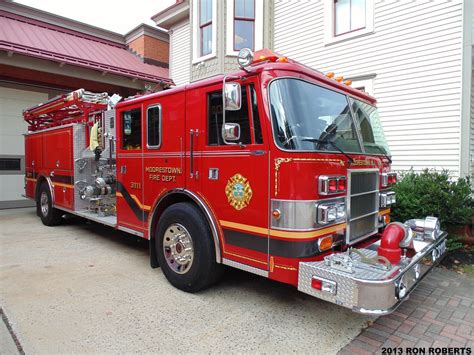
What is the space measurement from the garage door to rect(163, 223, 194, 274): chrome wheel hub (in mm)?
8398

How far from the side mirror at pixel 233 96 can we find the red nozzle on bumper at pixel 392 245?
5.96 ft

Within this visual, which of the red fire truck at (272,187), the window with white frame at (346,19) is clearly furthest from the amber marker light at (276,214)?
the window with white frame at (346,19)

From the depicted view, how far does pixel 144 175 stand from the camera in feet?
15.3

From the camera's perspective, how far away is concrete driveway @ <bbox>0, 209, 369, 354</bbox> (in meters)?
2.92

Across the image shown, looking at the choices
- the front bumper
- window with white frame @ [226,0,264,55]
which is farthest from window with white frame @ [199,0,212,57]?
the front bumper

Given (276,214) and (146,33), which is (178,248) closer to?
(276,214)

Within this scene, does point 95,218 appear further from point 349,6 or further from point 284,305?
point 349,6

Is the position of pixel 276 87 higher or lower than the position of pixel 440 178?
higher

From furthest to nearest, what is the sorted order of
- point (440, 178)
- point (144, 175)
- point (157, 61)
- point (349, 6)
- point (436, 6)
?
point (157, 61) < point (349, 6) < point (436, 6) < point (440, 178) < point (144, 175)

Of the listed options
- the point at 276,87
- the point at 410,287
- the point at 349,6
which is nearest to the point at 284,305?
the point at 410,287

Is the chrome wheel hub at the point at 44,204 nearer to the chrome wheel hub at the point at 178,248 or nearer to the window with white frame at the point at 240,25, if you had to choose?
the chrome wheel hub at the point at 178,248

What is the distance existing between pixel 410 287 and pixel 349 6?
7735 millimetres

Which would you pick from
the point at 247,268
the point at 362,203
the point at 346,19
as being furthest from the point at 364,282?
the point at 346,19

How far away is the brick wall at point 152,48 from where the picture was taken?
13.4m
